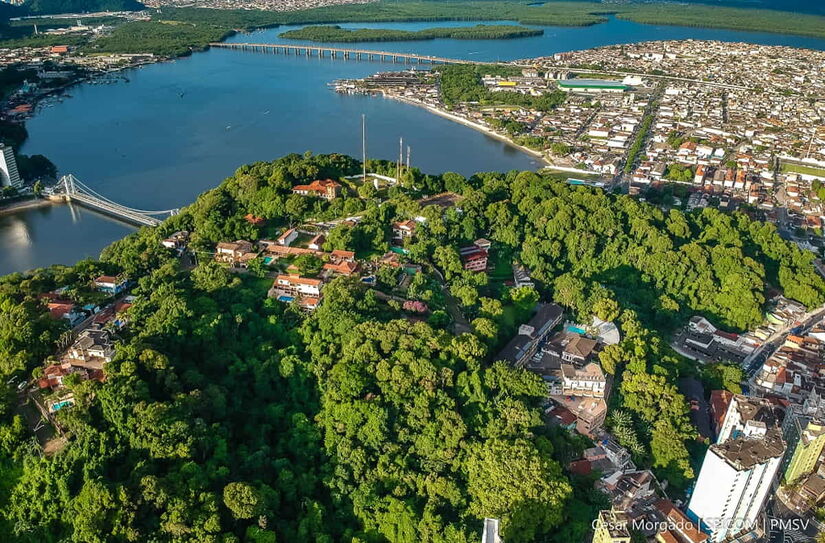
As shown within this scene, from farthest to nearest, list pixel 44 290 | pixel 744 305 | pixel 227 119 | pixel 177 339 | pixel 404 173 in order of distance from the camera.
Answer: pixel 227 119 < pixel 404 173 < pixel 744 305 < pixel 44 290 < pixel 177 339

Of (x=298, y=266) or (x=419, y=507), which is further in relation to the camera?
(x=298, y=266)

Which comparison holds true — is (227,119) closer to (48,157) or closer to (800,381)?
(48,157)

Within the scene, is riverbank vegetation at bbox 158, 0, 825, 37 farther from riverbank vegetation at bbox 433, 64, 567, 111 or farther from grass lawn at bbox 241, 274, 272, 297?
grass lawn at bbox 241, 274, 272, 297

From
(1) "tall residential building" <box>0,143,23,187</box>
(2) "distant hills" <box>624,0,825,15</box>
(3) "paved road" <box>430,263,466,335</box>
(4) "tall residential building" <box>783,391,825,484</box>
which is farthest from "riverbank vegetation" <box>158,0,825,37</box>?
(4) "tall residential building" <box>783,391,825,484</box>

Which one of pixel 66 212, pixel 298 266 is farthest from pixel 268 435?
pixel 66 212

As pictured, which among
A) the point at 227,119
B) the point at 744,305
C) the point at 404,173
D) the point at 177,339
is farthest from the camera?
the point at 227,119

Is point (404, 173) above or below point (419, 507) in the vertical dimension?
above

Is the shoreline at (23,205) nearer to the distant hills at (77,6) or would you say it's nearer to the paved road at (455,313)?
the paved road at (455,313)
